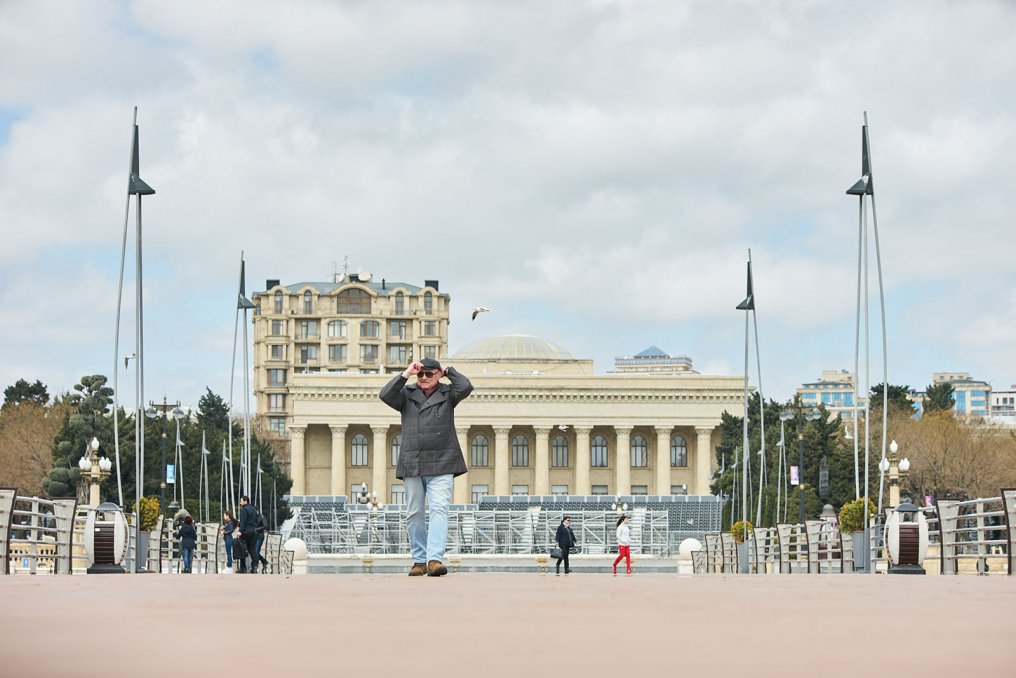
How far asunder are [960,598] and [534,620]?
3.33 meters

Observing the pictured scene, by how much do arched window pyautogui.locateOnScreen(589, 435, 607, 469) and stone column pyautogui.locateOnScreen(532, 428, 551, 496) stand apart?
3764 millimetres

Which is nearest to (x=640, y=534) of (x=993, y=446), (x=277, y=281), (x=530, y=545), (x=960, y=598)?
(x=530, y=545)

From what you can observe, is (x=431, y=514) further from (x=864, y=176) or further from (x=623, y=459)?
(x=623, y=459)

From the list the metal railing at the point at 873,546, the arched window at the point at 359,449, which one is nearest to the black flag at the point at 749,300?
the metal railing at the point at 873,546

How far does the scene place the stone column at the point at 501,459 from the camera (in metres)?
116

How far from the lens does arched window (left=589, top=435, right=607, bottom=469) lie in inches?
4724

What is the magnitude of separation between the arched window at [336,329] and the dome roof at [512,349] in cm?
2055

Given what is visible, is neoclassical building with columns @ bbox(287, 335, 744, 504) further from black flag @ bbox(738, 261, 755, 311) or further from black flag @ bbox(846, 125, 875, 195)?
black flag @ bbox(846, 125, 875, 195)

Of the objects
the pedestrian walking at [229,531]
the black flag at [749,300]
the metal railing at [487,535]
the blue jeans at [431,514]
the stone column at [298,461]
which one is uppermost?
the black flag at [749,300]

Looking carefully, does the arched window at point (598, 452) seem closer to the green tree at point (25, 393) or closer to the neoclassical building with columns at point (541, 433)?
the neoclassical building with columns at point (541, 433)

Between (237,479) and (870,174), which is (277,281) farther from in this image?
(870,174)

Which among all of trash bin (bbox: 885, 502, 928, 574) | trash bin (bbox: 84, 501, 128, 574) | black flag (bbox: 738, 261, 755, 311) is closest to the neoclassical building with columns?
black flag (bbox: 738, 261, 755, 311)

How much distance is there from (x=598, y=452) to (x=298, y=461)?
2051 centimetres

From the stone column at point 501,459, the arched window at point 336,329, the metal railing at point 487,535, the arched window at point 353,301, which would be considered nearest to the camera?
the metal railing at point 487,535
